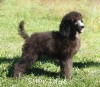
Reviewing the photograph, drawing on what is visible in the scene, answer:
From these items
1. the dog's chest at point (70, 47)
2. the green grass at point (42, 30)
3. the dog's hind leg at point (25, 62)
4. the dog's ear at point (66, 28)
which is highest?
the dog's ear at point (66, 28)

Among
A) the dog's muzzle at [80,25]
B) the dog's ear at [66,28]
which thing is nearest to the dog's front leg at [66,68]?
the dog's ear at [66,28]

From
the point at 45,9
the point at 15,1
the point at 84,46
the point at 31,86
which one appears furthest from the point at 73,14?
the point at 15,1

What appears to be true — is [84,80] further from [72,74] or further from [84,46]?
[84,46]

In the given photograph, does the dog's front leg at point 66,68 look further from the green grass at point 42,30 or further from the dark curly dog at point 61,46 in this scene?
the green grass at point 42,30

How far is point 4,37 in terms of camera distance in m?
15.6

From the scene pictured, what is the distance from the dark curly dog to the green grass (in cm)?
33

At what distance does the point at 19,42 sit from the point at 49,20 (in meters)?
5.87

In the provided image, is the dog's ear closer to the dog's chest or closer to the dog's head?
the dog's head

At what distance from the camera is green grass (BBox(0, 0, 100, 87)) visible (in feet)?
31.0

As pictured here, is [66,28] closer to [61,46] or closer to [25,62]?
[61,46]

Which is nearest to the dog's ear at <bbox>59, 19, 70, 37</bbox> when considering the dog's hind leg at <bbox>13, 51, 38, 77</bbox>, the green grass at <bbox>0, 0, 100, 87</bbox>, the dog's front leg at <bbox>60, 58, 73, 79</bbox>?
the dog's front leg at <bbox>60, 58, 73, 79</bbox>

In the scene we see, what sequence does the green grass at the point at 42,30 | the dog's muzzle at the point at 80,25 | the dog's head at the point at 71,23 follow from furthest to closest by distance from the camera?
1. the dog's head at the point at 71,23
2. the dog's muzzle at the point at 80,25
3. the green grass at the point at 42,30

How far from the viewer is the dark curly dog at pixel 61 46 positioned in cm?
980

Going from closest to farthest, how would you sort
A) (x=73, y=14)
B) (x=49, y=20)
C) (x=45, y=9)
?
(x=73, y=14) → (x=49, y=20) → (x=45, y=9)
